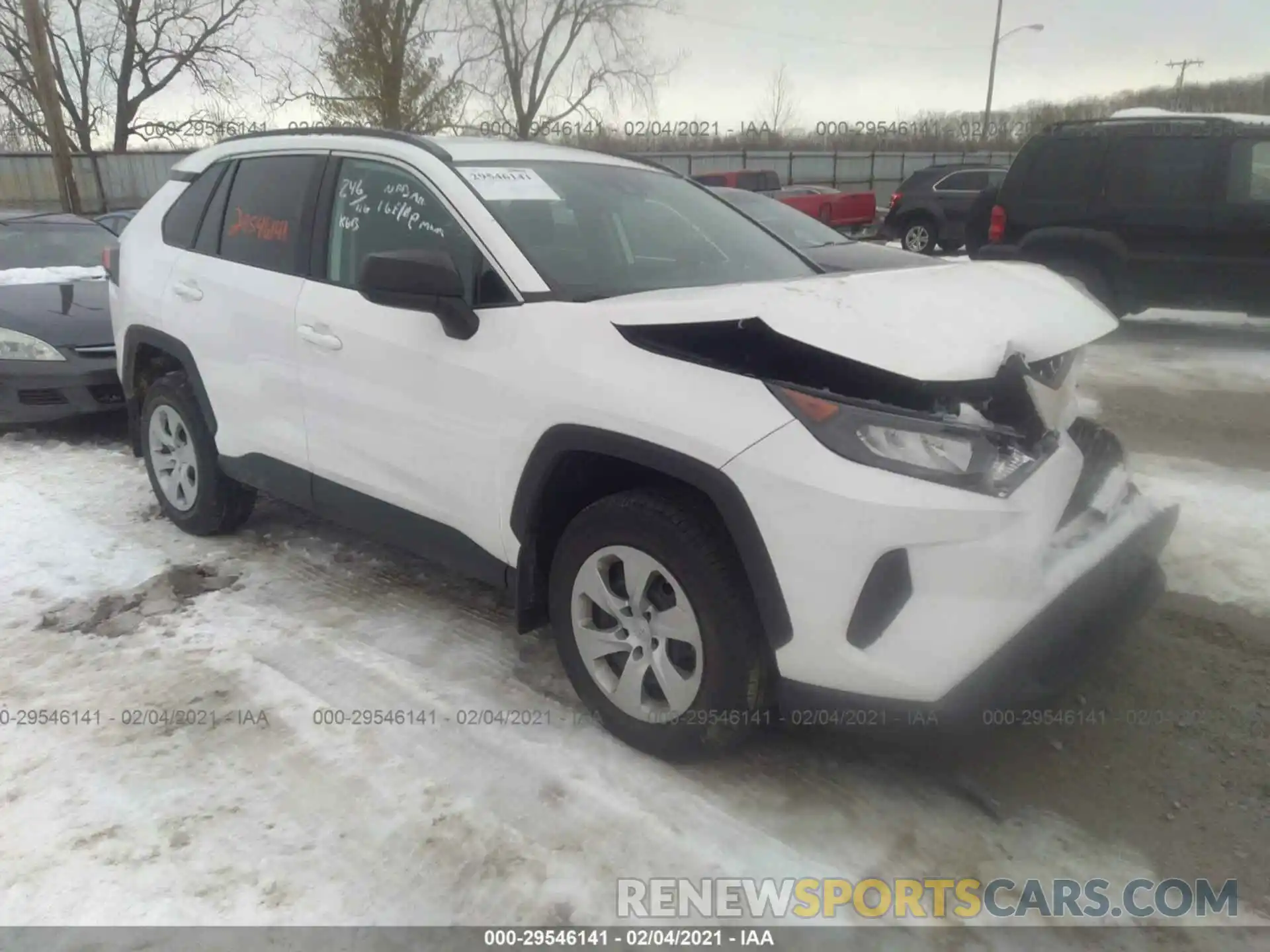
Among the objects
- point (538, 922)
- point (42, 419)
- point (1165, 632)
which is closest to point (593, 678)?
point (538, 922)

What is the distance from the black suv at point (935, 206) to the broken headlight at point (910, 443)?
51.4ft

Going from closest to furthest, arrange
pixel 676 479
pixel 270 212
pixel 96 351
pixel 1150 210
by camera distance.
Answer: pixel 676 479 < pixel 270 212 < pixel 96 351 < pixel 1150 210

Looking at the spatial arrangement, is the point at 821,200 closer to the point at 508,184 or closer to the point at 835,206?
the point at 835,206

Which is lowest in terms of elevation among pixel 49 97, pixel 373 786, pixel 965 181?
pixel 373 786

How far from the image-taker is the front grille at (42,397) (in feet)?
19.0

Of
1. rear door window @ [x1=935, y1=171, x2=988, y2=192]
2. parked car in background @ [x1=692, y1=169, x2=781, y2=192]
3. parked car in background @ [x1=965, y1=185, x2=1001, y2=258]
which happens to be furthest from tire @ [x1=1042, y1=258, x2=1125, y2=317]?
parked car in background @ [x1=692, y1=169, x2=781, y2=192]

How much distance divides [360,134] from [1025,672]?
2974 millimetres

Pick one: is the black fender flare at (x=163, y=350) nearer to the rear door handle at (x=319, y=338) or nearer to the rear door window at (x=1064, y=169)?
the rear door handle at (x=319, y=338)

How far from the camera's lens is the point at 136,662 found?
3309 millimetres

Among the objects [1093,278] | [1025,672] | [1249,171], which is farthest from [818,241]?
[1025,672]

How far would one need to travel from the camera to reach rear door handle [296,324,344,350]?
3.33 meters

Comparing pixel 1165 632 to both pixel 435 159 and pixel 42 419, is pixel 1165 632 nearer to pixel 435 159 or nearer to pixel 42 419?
pixel 435 159

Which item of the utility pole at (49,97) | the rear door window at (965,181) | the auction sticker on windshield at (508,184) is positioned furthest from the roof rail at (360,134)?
the rear door window at (965,181)

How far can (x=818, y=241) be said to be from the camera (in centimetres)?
849
